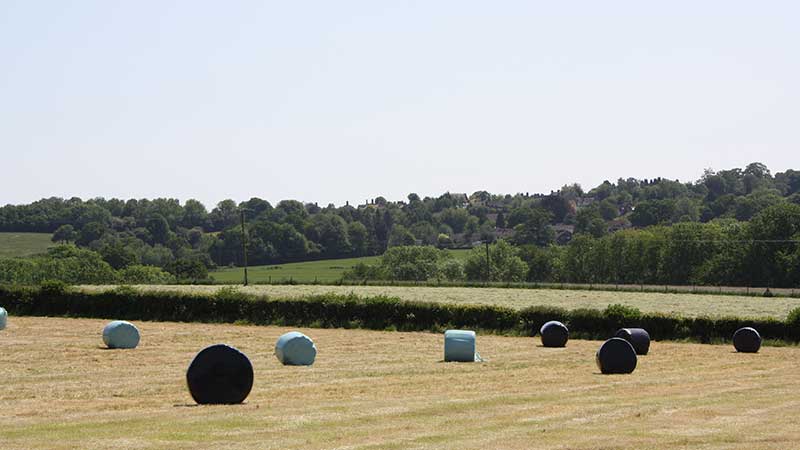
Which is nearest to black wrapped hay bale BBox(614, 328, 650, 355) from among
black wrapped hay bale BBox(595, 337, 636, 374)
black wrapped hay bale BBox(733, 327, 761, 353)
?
Result: black wrapped hay bale BBox(733, 327, 761, 353)

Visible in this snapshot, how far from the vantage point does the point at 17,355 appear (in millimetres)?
34062

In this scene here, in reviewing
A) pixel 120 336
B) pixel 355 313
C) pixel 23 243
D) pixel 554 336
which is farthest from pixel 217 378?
pixel 23 243

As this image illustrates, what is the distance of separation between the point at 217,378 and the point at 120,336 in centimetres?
1660

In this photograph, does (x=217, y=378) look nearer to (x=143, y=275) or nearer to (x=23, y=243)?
(x=143, y=275)

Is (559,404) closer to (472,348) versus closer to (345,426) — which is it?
(345,426)

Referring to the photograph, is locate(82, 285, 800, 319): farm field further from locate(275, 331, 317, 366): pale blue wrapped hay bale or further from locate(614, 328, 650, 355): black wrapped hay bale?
locate(275, 331, 317, 366): pale blue wrapped hay bale

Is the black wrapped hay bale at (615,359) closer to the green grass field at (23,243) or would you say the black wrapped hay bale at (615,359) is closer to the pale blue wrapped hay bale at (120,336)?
the pale blue wrapped hay bale at (120,336)

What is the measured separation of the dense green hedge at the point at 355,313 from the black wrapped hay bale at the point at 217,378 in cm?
2719

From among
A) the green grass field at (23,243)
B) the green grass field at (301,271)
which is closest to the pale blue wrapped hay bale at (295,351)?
the green grass field at (301,271)

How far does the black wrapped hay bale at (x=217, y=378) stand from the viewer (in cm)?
2191

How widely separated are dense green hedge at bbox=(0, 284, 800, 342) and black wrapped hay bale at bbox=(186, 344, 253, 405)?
27.2 m

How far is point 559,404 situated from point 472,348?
11664 mm

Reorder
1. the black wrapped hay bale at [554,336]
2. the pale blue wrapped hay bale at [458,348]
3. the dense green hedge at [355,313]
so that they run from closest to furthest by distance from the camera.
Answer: the pale blue wrapped hay bale at [458,348]
the black wrapped hay bale at [554,336]
the dense green hedge at [355,313]

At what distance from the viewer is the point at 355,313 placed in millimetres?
52562
